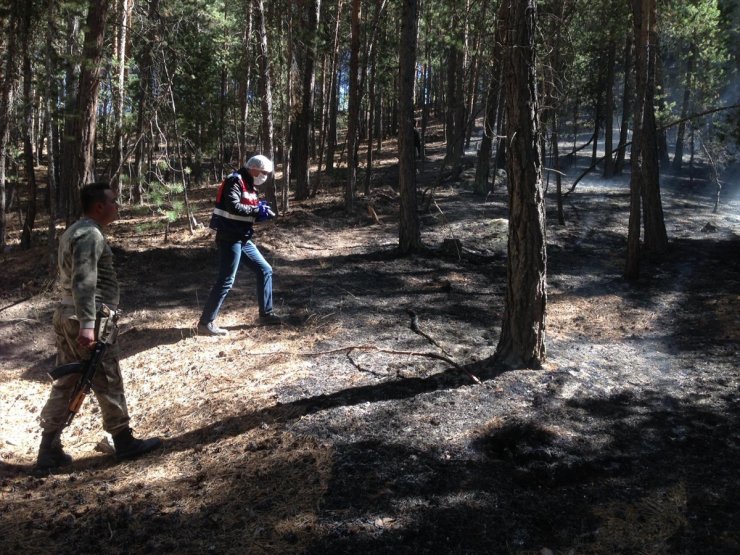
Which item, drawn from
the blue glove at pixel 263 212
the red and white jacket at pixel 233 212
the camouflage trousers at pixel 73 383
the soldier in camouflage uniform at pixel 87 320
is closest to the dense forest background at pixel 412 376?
the soldier in camouflage uniform at pixel 87 320

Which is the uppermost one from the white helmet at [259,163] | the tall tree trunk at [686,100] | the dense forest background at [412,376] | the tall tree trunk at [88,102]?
the tall tree trunk at [686,100]

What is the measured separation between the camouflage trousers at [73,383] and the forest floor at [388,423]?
40cm

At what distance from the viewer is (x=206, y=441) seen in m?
4.91

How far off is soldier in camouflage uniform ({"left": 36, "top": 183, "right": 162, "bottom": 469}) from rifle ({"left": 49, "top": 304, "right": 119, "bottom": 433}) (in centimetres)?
7

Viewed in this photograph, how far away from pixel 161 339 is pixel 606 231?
12162mm

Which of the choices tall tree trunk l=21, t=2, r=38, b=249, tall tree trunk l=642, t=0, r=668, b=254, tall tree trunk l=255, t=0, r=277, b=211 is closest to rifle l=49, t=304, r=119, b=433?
tall tree trunk l=255, t=0, r=277, b=211

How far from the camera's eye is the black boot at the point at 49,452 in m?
4.56

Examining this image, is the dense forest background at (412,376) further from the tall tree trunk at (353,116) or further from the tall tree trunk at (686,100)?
the tall tree trunk at (686,100)

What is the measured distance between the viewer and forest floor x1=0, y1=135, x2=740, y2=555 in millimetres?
3648

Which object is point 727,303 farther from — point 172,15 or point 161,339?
point 172,15

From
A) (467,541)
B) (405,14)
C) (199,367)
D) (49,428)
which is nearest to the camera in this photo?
(467,541)

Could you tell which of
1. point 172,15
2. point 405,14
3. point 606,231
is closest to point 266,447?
point 405,14

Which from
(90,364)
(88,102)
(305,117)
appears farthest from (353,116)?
(90,364)

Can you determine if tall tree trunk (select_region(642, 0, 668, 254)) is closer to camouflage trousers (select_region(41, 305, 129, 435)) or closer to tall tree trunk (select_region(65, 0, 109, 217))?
tall tree trunk (select_region(65, 0, 109, 217))
